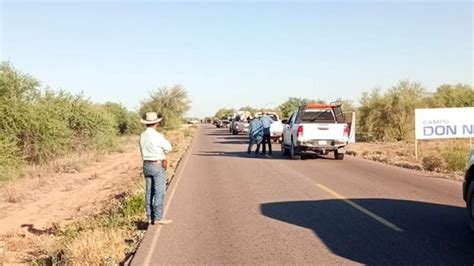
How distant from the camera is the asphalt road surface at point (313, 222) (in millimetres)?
7172

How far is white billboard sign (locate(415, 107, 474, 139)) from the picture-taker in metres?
22.9

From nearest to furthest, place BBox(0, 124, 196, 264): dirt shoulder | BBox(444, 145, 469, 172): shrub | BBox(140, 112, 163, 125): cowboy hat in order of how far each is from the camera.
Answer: BBox(140, 112, 163, 125): cowboy hat → BBox(0, 124, 196, 264): dirt shoulder → BBox(444, 145, 469, 172): shrub

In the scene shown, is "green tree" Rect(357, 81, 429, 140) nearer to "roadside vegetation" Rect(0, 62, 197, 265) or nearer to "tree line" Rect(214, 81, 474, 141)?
"tree line" Rect(214, 81, 474, 141)

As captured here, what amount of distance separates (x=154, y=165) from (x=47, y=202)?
10.6 meters

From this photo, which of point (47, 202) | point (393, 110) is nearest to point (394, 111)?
point (393, 110)

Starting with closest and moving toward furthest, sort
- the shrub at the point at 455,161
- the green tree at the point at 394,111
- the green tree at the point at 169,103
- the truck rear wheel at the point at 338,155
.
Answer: the shrub at the point at 455,161
the truck rear wheel at the point at 338,155
the green tree at the point at 394,111
the green tree at the point at 169,103

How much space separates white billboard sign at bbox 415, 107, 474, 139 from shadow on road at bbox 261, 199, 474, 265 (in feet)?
41.7

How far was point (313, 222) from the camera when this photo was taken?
30.5 feet

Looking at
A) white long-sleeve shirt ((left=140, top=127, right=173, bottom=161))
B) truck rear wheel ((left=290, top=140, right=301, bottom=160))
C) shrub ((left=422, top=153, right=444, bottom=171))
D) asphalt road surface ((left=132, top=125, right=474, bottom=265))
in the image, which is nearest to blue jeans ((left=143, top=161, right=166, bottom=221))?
white long-sleeve shirt ((left=140, top=127, right=173, bottom=161))

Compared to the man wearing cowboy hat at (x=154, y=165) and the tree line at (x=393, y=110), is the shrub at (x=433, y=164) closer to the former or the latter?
the man wearing cowboy hat at (x=154, y=165)

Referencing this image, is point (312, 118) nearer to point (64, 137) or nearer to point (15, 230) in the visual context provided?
point (15, 230)

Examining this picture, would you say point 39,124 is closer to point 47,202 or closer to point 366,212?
point 47,202

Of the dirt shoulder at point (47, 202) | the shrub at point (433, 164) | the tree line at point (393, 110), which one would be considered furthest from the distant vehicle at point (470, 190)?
the tree line at point (393, 110)

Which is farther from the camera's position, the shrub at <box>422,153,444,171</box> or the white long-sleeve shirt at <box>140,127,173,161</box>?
the shrub at <box>422,153,444,171</box>
